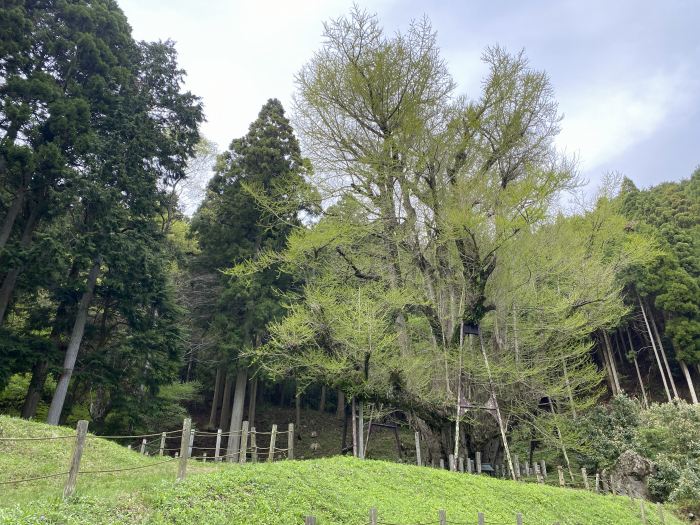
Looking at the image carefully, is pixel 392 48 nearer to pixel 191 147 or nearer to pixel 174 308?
pixel 191 147

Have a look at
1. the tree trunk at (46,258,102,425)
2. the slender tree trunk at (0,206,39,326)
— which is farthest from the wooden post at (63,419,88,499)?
the slender tree trunk at (0,206,39,326)

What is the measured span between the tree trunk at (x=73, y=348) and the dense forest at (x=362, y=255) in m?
0.06

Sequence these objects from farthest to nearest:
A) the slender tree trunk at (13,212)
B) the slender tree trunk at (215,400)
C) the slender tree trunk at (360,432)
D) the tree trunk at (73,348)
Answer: the slender tree trunk at (215,400) < the tree trunk at (73,348) < the slender tree trunk at (13,212) < the slender tree trunk at (360,432)

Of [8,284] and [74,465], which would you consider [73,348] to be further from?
[74,465]

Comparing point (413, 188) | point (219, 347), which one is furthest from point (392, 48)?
point (219, 347)

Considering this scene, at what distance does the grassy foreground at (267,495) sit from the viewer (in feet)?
16.2

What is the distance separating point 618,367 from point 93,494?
2809 centimetres

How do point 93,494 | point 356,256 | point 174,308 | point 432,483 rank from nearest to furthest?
point 93,494 → point 432,483 → point 356,256 → point 174,308

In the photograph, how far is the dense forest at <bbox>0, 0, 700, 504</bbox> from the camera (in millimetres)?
11281

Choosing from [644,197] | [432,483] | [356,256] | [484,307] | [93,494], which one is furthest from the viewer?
[644,197]

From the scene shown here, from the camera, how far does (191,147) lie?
56.9ft

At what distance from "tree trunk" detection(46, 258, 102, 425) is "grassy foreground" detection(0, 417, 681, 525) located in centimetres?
351

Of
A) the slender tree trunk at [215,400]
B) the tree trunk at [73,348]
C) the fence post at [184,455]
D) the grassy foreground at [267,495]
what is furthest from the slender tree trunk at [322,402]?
the fence post at [184,455]

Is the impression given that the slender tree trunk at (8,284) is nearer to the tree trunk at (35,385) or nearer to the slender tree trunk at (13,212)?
the slender tree trunk at (13,212)
